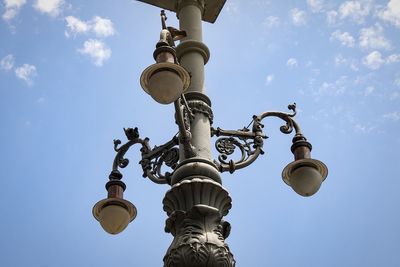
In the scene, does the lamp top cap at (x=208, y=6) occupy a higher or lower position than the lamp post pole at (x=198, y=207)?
higher

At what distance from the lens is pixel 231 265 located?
519cm

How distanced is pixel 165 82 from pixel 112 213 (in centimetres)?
135

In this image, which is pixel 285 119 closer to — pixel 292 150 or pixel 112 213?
pixel 292 150

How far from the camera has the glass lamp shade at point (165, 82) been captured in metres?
5.69

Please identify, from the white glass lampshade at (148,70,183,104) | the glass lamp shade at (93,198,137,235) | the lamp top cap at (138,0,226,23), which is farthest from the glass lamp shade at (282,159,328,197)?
the lamp top cap at (138,0,226,23)

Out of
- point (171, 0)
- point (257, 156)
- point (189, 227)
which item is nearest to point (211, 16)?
point (171, 0)

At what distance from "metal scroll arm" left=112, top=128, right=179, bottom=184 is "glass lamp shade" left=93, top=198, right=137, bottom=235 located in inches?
18.4

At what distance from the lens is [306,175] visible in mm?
6371

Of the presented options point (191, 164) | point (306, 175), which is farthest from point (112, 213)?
point (306, 175)

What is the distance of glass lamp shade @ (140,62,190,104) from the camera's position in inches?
224

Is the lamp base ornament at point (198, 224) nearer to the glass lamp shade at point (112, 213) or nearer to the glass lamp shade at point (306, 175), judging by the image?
the glass lamp shade at point (112, 213)

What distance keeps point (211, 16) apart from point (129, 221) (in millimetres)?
4805

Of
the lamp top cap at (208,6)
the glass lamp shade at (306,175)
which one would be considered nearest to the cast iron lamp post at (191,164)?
the glass lamp shade at (306,175)

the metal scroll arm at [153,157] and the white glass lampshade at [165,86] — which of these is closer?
the white glass lampshade at [165,86]
